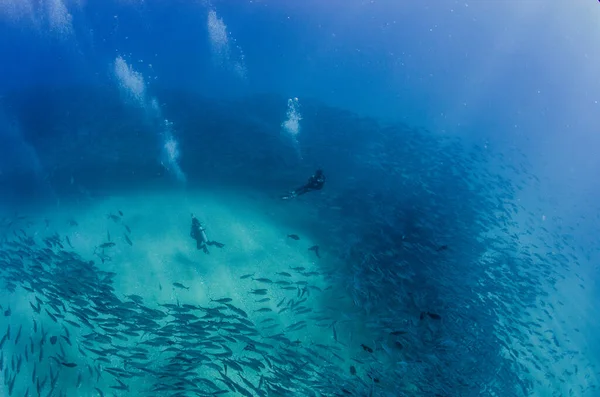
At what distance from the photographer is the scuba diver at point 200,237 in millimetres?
12094

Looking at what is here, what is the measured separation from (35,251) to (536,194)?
84.8ft

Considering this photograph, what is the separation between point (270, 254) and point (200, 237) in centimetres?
247

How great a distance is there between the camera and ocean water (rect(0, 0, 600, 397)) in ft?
28.9

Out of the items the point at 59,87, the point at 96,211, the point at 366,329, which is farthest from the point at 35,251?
the point at 59,87

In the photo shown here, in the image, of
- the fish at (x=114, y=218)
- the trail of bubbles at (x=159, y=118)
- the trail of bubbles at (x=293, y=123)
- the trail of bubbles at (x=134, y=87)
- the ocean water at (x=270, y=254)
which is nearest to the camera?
the ocean water at (x=270, y=254)

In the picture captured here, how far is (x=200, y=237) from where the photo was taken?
12219 millimetres

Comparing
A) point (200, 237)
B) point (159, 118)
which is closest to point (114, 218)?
point (200, 237)

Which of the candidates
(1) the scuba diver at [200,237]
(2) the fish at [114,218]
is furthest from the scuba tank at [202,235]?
(2) the fish at [114,218]

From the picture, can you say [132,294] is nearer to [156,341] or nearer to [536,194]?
[156,341]

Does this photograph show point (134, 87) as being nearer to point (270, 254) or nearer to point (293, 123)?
point (293, 123)

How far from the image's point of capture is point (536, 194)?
22.4 meters

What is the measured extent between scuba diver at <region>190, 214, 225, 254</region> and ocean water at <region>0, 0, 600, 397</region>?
48mm

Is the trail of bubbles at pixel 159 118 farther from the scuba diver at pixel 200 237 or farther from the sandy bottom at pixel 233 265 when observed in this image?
the scuba diver at pixel 200 237

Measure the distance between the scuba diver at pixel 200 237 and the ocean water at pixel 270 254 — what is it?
48 mm
